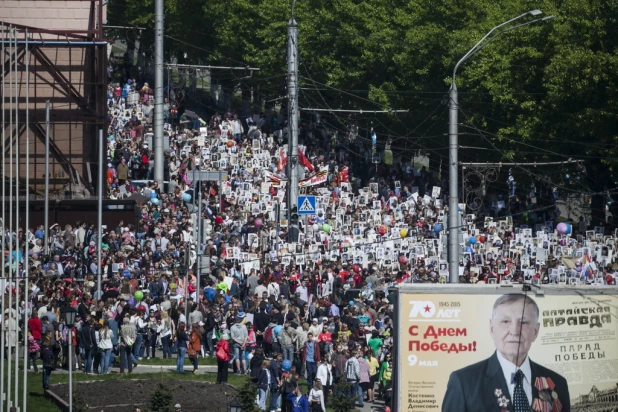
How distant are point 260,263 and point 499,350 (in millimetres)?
21446

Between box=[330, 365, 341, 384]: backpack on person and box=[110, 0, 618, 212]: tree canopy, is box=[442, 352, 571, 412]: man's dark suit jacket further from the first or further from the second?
box=[110, 0, 618, 212]: tree canopy

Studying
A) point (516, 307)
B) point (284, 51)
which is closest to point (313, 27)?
point (284, 51)

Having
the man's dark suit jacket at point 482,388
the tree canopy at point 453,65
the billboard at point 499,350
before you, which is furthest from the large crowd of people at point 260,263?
the tree canopy at point 453,65

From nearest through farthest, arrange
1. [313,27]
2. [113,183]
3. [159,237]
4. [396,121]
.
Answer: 1. [159,237]
2. [113,183]
3. [396,121]
4. [313,27]

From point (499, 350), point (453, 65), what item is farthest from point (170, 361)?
point (453, 65)

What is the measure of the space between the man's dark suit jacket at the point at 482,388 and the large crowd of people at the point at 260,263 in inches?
59.7

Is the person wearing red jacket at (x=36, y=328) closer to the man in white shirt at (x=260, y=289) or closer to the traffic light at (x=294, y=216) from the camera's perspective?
the man in white shirt at (x=260, y=289)

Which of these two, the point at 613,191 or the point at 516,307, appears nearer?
the point at 516,307

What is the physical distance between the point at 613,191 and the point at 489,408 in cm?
3597

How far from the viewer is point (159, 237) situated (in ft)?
156

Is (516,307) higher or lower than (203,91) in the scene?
lower

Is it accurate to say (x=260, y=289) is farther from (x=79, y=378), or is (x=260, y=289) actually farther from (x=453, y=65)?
(x=453, y=65)

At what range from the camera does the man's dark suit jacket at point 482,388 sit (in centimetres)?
2358

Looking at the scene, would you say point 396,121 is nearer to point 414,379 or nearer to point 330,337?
point 330,337
